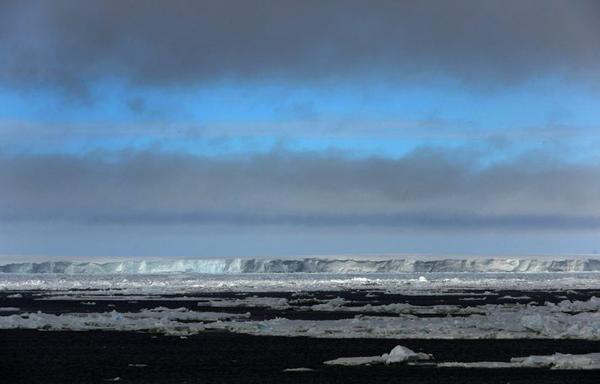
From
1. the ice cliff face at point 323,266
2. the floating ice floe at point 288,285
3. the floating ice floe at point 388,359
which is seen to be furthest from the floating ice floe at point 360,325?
the ice cliff face at point 323,266

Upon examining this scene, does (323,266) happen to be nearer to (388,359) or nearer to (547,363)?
(388,359)

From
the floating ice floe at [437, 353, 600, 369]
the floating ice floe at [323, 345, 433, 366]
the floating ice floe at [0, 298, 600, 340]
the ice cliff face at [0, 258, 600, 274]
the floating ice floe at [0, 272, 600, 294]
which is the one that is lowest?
the floating ice floe at [437, 353, 600, 369]

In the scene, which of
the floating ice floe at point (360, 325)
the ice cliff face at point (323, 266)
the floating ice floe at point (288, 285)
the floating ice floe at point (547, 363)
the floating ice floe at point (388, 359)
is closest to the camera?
the floating ice floe at point (547, 363)

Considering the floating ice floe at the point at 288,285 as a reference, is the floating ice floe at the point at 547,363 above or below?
below

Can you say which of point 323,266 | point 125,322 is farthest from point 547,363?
point 323,266

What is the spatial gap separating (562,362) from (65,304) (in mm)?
25764

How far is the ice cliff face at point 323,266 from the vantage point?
10012cm

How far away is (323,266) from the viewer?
338ft

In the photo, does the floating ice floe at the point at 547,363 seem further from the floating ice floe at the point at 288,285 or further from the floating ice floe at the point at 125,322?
the floating ice floe at the point at 288,285

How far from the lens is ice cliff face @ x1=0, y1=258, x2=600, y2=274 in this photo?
10012cm

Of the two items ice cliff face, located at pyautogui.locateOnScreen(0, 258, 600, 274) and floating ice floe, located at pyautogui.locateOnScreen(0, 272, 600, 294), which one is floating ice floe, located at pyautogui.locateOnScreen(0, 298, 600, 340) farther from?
ice cliff face, located at pyautogui.locateOnScreen(0, 258, 600, 274)

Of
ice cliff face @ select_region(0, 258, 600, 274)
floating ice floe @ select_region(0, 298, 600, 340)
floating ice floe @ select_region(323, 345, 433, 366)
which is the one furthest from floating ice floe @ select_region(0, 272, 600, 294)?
floating ice floe @ select_region(323, 345, 433, 366)

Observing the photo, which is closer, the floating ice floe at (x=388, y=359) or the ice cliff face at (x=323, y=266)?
the floating ice floe at (x=388, y=359)

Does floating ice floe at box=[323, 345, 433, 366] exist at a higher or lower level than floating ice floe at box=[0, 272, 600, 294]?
lower
